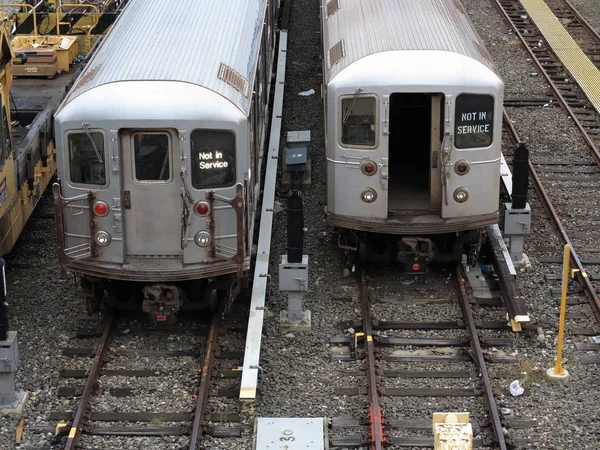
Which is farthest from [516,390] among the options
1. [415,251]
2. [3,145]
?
[3,145]

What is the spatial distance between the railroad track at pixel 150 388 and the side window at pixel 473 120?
3.24 metres

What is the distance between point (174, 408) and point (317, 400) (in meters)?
1.34

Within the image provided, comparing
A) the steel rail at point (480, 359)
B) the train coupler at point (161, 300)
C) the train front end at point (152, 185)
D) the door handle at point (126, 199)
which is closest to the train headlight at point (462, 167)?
the steel rail at point (480, 359)

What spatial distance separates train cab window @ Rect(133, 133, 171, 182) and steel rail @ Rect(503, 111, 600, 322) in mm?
4920

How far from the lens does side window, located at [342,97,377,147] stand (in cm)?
1198

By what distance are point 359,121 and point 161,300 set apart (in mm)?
2911

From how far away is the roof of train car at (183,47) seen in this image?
11078 millimetres

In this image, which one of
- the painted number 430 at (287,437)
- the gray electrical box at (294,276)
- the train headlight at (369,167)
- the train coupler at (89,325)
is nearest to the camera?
the painted number 430 at (287,437)

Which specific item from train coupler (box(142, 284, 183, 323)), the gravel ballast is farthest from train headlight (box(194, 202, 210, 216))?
the gravel ballast

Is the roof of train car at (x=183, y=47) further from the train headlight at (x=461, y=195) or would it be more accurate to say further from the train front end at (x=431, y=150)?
the train headlight at (x=461, y=195)

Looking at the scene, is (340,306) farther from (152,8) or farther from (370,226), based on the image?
(152,8)

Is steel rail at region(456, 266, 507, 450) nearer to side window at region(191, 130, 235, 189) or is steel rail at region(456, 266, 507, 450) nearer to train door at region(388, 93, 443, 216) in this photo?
train door at region(388, 93, 443, 216)

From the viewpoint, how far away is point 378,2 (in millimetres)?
14172

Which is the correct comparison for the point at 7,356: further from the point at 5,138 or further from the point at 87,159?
the point at 5,138
